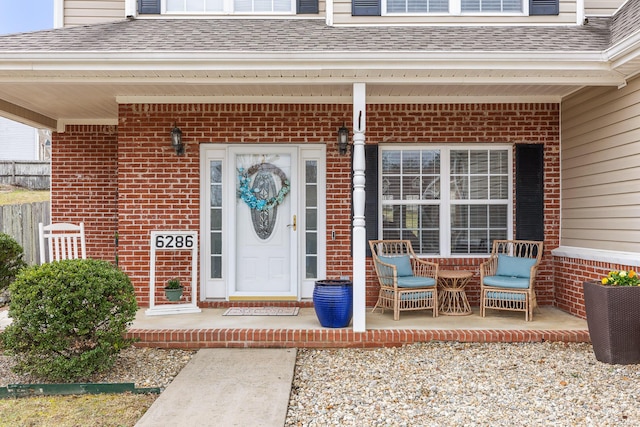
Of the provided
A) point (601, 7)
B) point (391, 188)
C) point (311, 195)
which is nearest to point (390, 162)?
point (391, 188)

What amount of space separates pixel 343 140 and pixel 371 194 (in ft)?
2.43

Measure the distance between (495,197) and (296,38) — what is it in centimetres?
311

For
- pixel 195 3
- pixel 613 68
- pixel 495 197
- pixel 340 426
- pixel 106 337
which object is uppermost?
pixel 195 3

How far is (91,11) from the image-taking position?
6.98 metres

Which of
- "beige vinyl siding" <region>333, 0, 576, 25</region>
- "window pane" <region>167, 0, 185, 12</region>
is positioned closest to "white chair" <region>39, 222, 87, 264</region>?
"window pane" <region>167, 0, 185, 12</region>

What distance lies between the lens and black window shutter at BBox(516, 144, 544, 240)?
655 centimetres

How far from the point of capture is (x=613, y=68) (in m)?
5.13

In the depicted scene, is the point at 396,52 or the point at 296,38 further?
the point at 296,38

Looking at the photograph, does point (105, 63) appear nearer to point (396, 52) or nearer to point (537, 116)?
point (396, 52)

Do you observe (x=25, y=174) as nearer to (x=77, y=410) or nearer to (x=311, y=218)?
(x=311, y=218)

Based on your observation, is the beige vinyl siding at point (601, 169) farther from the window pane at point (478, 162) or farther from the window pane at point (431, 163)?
the window pane at point (431, 163)

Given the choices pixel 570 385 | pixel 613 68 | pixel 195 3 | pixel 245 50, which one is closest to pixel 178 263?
pixel 245 50

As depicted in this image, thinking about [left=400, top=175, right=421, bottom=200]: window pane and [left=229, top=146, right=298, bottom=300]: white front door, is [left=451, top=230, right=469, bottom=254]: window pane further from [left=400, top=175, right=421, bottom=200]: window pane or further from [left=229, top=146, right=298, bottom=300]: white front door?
[left=229, top=146, right=298, bottom=300]: white front door

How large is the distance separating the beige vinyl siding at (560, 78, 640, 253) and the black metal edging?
183 inches
